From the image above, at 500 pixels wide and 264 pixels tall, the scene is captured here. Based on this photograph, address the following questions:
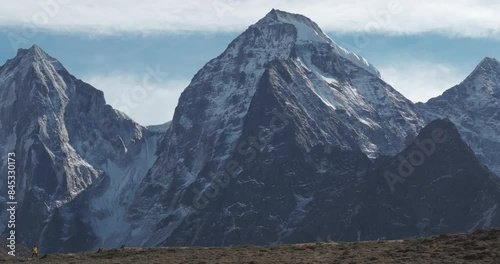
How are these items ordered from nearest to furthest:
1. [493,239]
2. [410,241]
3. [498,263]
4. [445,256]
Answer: [498,263] < [445,256] < [493,239] < [410,241]

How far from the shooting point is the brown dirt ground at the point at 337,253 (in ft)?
281

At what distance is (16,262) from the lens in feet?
344

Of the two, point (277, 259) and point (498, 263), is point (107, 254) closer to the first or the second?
point (277, 259)

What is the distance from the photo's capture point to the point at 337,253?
9388 cm

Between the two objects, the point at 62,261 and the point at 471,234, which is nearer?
the point at 471,234

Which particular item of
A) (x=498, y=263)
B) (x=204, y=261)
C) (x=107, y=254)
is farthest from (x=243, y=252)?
(x=498, y=263)

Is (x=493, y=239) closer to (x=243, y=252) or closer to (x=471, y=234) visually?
(x=471, y=234)

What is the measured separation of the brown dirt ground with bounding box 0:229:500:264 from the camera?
3371 inches

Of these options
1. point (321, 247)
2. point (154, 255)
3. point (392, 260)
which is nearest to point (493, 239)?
point (392, 260)

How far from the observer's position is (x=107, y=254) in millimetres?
105312

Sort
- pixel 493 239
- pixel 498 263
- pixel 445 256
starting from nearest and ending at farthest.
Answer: pixel 498 263 → pixel 445 256 → pixel 493 239

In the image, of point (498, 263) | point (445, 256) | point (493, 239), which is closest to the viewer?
point (498, 263)

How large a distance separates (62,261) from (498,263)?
4645 centimetres

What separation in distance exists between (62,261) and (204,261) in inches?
706
